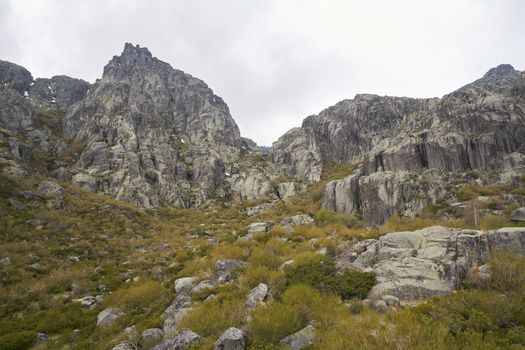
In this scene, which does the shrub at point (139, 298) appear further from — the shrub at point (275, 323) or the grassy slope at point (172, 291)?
the shrub at point (275, 323)

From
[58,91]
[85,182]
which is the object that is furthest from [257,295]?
[58,91]

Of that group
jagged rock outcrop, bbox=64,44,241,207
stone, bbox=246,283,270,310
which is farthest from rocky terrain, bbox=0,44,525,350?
jagged rock outcrop, bbox=64,44,241,207

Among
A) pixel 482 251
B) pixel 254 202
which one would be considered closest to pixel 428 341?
pixel 482 251

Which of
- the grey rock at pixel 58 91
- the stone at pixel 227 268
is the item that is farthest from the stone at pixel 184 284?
the grey rock at pixel 58 91

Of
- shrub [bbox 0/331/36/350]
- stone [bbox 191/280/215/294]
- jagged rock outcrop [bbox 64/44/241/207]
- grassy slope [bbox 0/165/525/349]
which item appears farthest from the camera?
jagged rock outcrop [bbox 64/44/241/207]

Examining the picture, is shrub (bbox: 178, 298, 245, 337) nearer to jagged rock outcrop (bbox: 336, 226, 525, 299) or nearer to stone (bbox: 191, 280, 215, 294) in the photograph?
stone (bbox: 191, 280, 215, 294)

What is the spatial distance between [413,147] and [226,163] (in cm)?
5100

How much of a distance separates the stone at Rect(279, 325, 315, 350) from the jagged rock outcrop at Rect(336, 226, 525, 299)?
3.20 m

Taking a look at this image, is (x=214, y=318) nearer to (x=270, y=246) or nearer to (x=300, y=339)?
(x=300, y=339)

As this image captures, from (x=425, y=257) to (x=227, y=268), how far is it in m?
8.47

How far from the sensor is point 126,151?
6544 centimetres

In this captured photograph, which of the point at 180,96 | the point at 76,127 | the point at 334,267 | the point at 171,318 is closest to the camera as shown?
the point at 171,318

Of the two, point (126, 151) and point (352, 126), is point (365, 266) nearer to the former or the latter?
point (126, 151)

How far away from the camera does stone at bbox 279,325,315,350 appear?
6973mm
